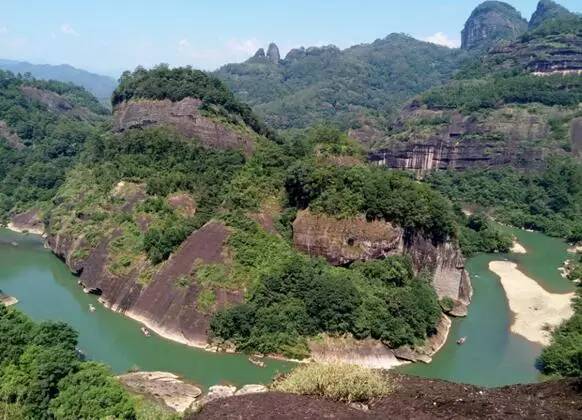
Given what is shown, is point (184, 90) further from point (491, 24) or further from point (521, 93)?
Result: point (491, 24)

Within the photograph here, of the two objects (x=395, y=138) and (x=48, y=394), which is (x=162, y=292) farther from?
(x=395, y=138)

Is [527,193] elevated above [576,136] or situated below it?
below

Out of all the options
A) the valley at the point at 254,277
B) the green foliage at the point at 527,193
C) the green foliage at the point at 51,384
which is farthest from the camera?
the green foliage at the point at 527,193

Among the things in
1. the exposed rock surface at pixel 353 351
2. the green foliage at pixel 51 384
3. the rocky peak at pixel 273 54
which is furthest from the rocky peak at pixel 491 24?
the green foliage at pixel 51 384

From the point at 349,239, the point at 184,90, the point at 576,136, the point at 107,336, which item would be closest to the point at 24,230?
the point at 184,90

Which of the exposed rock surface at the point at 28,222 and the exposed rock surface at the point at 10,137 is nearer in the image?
the exposed rock surface at the point at 28,222

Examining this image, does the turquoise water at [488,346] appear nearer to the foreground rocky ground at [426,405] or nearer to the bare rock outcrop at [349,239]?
the bare rock outcrop at [349,239]

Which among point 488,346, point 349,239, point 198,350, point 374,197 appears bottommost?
point 198,350
